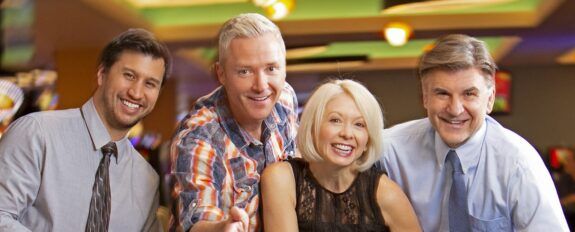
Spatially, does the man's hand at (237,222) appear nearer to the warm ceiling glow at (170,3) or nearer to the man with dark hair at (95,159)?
the man with dark hair at (95,159)

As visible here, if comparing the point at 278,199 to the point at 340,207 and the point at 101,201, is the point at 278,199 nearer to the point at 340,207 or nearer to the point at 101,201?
the point at 340,207

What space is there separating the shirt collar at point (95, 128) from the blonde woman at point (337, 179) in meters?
0.59

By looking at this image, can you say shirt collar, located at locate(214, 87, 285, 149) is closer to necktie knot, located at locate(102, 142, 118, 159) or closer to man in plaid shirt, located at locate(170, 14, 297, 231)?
man in plaid shirt, located at locate(170, 14, 297, 231)

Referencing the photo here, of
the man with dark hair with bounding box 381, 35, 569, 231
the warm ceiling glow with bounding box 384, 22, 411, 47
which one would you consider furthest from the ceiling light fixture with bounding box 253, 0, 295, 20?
the man with dark hair with bounding box 381, 35, 569, 231

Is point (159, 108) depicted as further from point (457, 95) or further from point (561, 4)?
point (457, 95)

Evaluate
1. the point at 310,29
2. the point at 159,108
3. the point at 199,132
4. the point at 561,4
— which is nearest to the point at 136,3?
the point at 310,29

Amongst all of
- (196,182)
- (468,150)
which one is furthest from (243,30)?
(468,150)

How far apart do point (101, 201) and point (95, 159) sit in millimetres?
139

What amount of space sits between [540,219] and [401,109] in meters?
10.4

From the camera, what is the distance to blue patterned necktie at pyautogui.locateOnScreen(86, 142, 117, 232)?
2.40 metres

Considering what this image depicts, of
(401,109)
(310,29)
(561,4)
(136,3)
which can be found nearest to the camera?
(561,4)

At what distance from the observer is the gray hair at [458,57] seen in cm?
233

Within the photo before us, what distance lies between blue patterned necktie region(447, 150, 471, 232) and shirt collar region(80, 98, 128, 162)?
1051mm

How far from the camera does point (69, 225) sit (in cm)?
237
